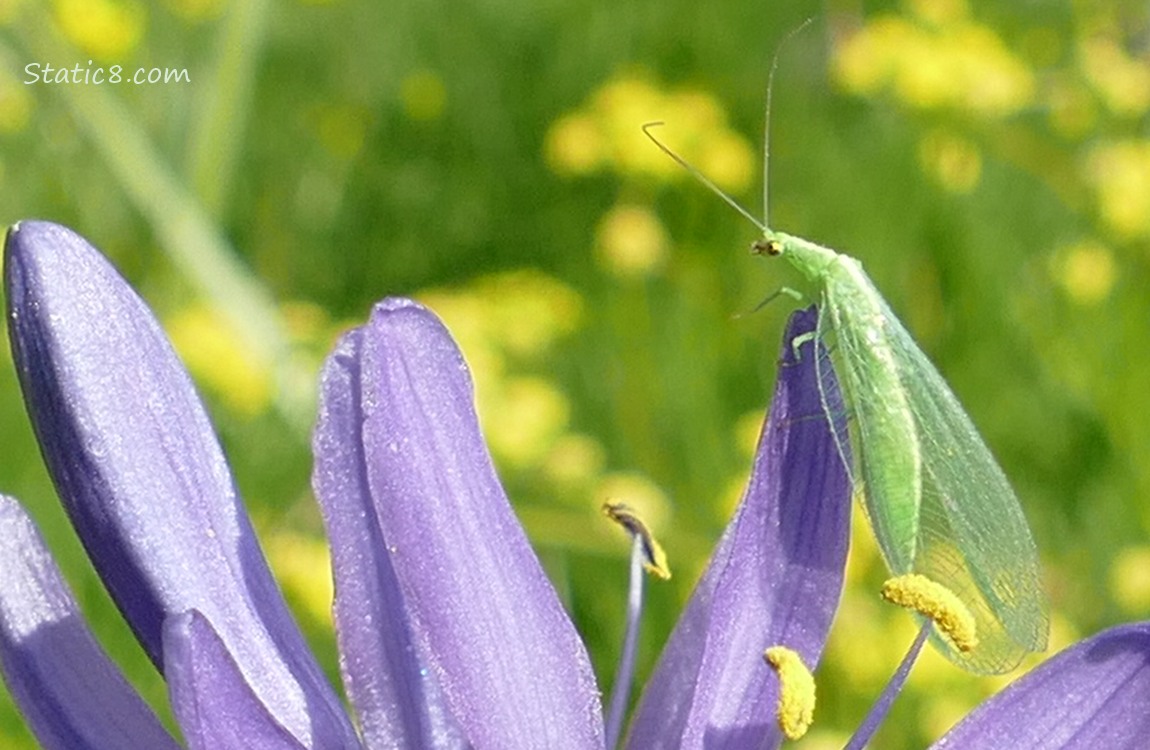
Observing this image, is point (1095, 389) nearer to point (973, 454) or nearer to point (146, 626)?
point (973, 454)

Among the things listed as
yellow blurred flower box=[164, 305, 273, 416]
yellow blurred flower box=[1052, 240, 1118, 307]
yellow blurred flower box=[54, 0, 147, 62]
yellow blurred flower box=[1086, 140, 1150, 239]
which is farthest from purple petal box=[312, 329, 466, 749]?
yellow blurred flower box=[54, 0, 147, 62]

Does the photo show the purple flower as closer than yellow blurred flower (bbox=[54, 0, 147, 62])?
Yes

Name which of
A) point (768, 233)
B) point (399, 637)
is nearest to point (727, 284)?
point (768, 233)

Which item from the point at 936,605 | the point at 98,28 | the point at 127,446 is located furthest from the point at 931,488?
the point at 98,28

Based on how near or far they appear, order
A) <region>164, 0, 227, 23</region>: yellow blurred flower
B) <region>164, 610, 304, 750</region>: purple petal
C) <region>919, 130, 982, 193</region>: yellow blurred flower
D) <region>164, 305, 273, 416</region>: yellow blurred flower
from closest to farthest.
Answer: <region>164, 610, 304, 750</region>: purple petal, <region>164, 305, 273, 416</region>: yellow blurred flower, <region>919, 130, 982, 193</region>: yellow blurred flower, <region>164, 0, 227, 23</region>: yellow blurred flower

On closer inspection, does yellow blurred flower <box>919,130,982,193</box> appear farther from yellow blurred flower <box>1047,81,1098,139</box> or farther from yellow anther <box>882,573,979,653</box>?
yellow anther <box>882,573,979,653</box>
